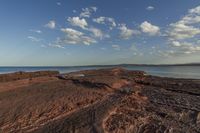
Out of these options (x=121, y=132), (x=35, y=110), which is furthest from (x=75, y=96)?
(x=121, y=132)

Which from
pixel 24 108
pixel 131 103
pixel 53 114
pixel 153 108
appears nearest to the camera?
pixel 53 114

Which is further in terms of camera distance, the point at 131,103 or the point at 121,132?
the point at 131,103

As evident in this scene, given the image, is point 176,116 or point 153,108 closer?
point 176,116

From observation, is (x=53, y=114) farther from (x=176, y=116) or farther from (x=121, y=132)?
(x=176, y=116)

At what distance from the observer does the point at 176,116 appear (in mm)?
6332

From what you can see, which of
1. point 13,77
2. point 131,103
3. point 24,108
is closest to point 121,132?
point 131,103

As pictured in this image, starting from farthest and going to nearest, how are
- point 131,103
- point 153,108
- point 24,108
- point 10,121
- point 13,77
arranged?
point 13,77 < point 131,103 < point 153,108 < point 24,108 < point 10,121

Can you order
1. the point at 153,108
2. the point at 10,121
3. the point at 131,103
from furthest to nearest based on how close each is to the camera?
the point at 131,103
the point at 153,108
the point at 10,121

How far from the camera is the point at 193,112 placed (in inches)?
270

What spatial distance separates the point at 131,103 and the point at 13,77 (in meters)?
13.1

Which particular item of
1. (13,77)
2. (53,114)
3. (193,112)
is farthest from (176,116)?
(13,77)

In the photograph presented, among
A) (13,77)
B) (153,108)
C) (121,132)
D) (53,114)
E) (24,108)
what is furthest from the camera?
(13,77)

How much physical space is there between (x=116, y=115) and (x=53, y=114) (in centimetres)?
192

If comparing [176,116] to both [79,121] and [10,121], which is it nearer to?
[79,121]
